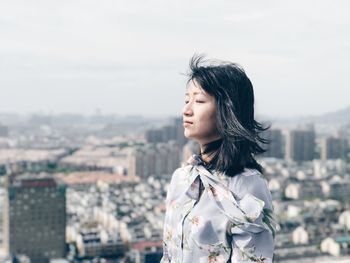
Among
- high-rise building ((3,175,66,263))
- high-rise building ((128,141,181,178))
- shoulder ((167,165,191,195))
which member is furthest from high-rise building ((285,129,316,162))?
shoulder ((167,165,191,195))

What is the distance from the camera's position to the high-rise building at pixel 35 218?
7207 mm

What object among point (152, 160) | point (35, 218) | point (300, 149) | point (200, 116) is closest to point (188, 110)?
point (200, 116)

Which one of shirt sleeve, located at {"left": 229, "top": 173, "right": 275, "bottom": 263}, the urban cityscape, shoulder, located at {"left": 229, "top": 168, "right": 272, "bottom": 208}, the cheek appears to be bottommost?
the urban cityscape

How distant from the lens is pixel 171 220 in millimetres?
502

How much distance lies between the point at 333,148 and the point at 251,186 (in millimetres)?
18273

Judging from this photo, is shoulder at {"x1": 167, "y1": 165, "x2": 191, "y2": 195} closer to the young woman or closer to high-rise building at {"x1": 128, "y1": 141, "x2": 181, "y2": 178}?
the young woman

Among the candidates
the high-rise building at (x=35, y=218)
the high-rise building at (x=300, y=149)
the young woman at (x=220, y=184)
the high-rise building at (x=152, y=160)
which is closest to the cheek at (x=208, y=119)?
the young woman at (x=220, y=184)

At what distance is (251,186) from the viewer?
47cm

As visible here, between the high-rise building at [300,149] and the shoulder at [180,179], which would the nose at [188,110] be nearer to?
the shoulder at [180,179]

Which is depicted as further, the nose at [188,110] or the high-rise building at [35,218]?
the high-rise building at [35,218]

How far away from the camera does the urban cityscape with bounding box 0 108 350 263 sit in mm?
7184

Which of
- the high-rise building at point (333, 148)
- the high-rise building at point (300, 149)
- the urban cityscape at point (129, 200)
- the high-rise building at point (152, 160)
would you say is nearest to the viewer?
the urban cityscape at point (129, 200)

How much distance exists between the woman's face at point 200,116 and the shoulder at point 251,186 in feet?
0.15

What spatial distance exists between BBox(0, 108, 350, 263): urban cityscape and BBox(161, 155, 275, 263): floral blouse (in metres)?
0.04
